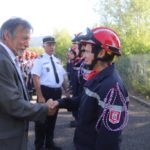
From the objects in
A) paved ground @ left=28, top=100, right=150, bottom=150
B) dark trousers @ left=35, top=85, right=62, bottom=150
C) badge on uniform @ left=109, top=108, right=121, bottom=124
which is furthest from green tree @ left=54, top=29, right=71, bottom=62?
badge on uniform @ left=109, top=108, right=121, bottom=124

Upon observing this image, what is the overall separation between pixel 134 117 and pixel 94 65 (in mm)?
8144

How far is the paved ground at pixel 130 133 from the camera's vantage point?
26.8ft

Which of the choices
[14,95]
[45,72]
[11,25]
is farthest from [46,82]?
[14,95]

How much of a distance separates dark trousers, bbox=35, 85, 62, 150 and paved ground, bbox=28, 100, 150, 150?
1.31 feet

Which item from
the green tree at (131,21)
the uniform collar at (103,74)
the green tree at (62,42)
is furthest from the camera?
the green tree at (62,42)

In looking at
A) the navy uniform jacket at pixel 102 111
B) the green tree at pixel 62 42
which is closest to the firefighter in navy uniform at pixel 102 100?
the navy uniform jacket at pixel 102 111

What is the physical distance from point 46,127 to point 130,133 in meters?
2.42

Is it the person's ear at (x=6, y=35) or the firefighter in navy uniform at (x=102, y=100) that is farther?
the person's ear at (x=6, y=35)

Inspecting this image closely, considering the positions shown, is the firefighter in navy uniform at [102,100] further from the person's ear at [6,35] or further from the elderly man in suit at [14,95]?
the person's ear at [6,35]

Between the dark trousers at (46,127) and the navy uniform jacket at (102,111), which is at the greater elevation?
the navy uniform jacket at (102,111)

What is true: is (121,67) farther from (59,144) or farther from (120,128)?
(120,128)

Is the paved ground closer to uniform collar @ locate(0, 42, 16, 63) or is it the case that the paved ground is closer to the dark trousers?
the dark trousers

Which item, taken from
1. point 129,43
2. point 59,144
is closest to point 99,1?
point 129,43

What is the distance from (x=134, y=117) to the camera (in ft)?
38.4
